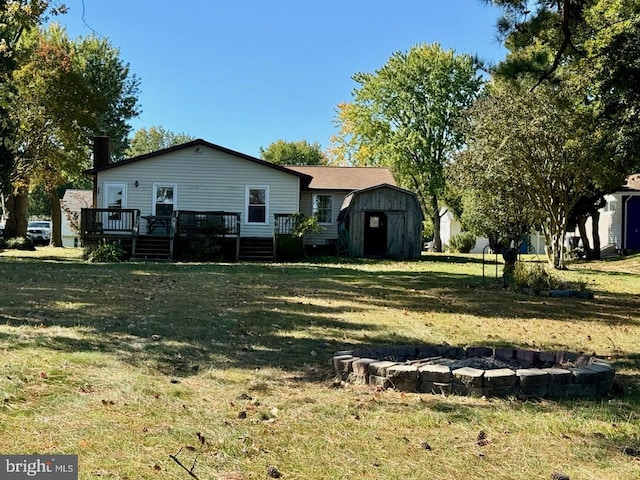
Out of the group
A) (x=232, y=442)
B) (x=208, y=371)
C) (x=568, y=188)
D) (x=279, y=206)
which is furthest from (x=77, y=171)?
(x=232, y=442)

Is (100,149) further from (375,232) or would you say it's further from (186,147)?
(375,232)

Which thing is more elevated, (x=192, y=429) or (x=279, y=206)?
(x=279, y=206)

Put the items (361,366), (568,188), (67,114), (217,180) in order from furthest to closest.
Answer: (67,114) → (217,180) → (568,188) → (361,366)

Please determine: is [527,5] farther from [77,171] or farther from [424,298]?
[77,171]

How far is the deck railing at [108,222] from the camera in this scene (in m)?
21.5

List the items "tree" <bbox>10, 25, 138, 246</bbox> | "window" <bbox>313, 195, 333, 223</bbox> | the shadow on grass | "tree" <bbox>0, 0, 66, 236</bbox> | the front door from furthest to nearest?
"window" <bbox>313, 195, 333, 223</bbox> → "tree" <bbox>10, 25, 138, 246</bbox> → the front door → "tree" <bbox>0, 0, 66, 236</bbox> → the shadow on grass

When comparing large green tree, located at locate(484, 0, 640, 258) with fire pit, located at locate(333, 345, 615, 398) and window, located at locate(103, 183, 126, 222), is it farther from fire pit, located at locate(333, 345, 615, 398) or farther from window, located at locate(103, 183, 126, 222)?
window, located at locate(103, 183, 126, 222)

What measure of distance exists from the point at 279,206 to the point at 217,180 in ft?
8.80

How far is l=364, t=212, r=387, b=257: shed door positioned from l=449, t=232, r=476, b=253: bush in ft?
47.6

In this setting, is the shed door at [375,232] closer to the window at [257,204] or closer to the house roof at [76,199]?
the window at [257,204]

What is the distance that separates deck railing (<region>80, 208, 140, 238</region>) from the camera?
70.4ft

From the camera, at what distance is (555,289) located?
1190 centimetres

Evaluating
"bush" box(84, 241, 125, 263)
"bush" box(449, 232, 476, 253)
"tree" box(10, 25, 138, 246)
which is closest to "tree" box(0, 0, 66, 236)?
"tree" box(10, 25, 138, 246)

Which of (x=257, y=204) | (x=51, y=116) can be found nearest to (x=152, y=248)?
(x=257, y=204)
